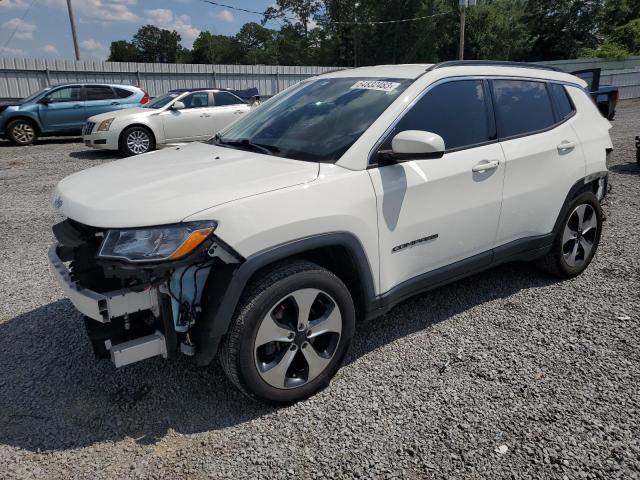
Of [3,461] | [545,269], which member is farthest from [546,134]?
[3,461]

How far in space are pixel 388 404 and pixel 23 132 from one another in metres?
14.2

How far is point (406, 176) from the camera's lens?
2.96 metres

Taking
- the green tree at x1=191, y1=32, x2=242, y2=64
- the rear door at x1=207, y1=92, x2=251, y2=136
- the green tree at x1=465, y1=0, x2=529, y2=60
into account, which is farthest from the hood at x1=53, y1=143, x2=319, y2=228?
the green tree at x1=191, y1=32, x2=242, y2=64

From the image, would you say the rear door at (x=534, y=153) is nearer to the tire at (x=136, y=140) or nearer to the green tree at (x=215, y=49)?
the tire at (x=136, y=140)

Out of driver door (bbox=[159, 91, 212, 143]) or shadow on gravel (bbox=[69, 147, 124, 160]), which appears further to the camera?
driver door (bbox=[159, 91, 212, 143])

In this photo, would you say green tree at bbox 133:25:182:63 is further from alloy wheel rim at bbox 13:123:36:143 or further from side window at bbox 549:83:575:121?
side window at bbox 549:83:575:121

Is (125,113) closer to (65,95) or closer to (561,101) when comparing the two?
(65,95)

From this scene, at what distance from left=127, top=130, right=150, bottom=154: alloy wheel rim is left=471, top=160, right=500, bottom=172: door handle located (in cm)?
975

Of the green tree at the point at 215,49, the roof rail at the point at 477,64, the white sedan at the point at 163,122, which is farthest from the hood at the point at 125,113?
the green tree at the point at 215,49

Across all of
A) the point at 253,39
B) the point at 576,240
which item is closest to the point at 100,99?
the point at 576,240

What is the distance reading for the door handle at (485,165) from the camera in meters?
3.32

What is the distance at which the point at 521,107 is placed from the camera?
12.4 feet

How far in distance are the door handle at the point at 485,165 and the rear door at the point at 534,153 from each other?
0.14 metres

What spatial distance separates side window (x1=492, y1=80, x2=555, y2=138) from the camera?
3.62 metres
